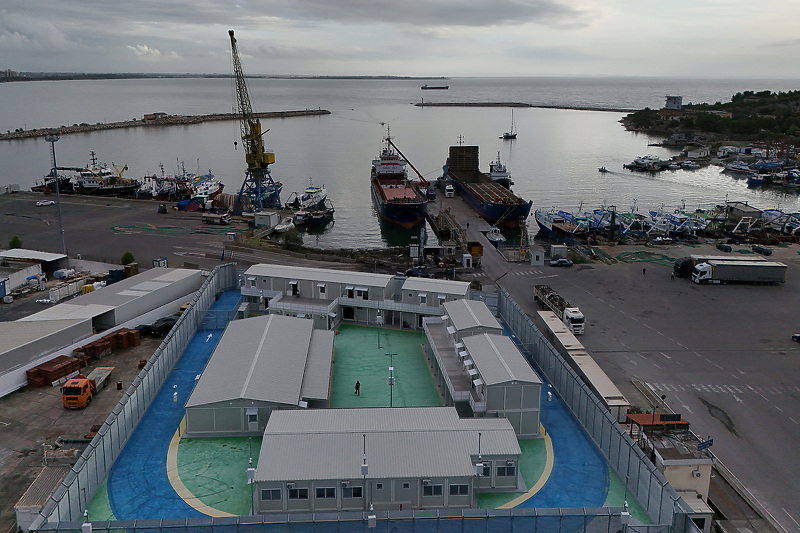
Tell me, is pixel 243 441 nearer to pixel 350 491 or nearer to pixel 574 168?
pixel 350 491

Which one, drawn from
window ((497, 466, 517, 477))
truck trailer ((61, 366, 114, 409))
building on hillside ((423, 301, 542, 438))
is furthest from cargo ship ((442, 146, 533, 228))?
window ((497, 466, 517, 477))

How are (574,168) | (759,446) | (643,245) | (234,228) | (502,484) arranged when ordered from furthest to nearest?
1. (574,168)
2. (234,228)
3. (643,245)
4. (759,446)
5. (502,484)

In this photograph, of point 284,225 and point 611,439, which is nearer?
point 611,439

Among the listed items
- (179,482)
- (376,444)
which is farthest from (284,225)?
(376,444)

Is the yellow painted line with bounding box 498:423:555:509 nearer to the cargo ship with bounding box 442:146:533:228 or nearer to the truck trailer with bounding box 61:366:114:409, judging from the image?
the truck trailer with bounding box 61:366:114:409

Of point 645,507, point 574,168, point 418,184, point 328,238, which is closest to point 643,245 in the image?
point 328,238

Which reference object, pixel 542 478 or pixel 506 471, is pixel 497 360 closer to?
pixel 542 478
